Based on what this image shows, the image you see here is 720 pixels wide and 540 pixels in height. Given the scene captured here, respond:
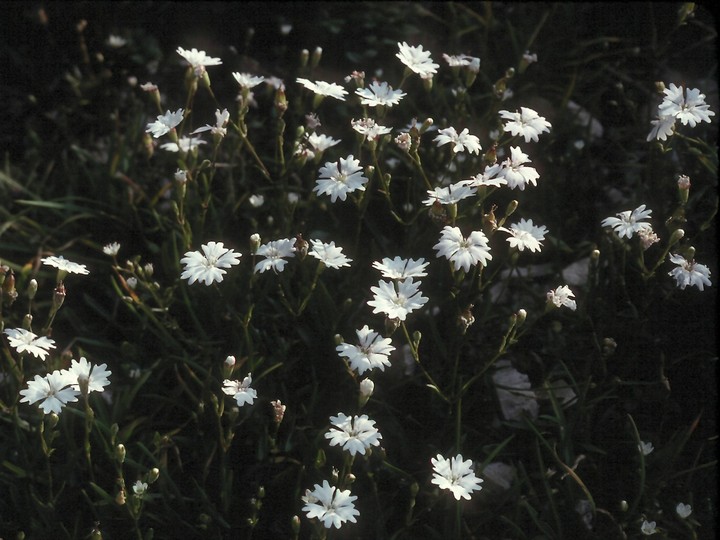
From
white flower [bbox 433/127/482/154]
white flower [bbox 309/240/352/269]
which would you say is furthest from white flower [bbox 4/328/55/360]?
white flower [bbox 433/127/482/154]

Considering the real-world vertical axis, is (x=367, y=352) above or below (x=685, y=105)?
below

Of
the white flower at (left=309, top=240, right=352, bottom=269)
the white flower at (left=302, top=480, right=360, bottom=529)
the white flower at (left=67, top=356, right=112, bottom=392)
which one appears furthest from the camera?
the white flower at (left=309, top=240, right=352, bottom=269)

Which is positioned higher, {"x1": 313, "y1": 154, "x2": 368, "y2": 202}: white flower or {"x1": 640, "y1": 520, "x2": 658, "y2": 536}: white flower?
{"x1": 313, "y1": 154, "x2": 368, "y2": 202}: white flower

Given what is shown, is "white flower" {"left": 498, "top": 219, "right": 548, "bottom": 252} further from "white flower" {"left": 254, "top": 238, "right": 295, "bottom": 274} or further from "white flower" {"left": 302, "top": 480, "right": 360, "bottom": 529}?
"white flower" {"left": 302, "top": 480, "right": 360, "bottom": 529}

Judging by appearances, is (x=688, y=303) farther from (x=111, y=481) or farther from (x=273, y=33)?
(x=273, y=33)

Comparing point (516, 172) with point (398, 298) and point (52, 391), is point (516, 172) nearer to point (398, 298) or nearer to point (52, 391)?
point (398, 298)

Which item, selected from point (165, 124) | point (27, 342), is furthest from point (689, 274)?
point (27, 342)

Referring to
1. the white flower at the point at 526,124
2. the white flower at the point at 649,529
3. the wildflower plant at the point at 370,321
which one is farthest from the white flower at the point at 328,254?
the white flower at the point at 649,529
